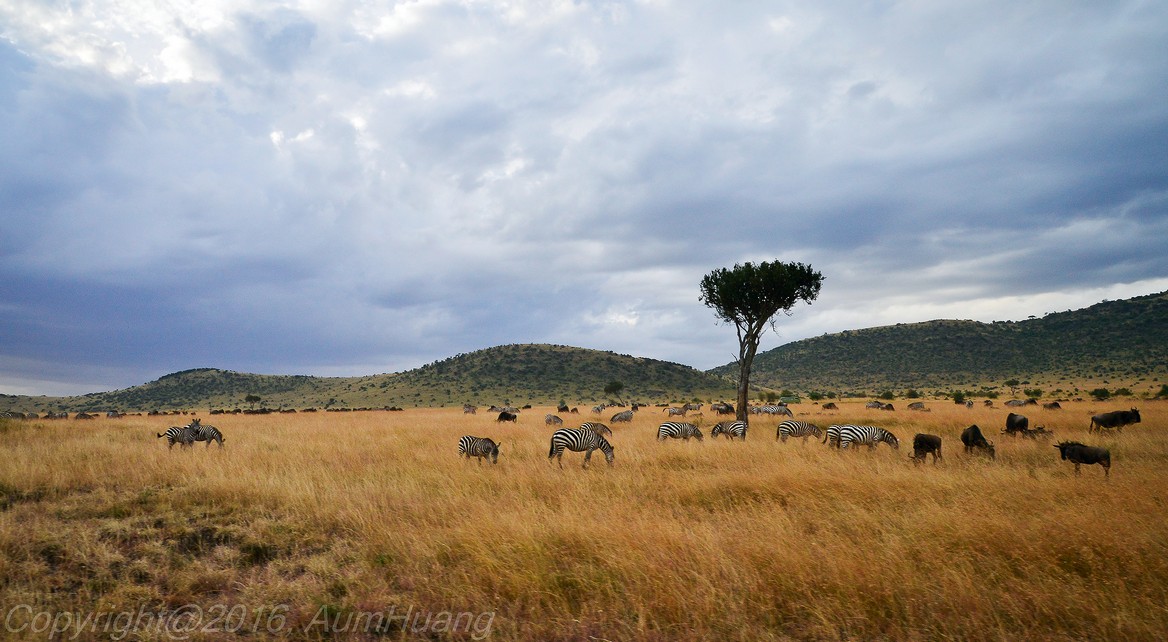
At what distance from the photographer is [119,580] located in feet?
21.7

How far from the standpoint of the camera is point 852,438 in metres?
18.8

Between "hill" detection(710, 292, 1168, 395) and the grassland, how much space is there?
8537cm

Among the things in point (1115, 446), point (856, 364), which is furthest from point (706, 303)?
point (856, 364)

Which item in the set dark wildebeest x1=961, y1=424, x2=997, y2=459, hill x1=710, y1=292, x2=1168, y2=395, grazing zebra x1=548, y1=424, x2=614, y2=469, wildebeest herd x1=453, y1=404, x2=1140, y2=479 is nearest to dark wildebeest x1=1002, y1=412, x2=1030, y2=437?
wildebeest herd x1=453, y1=404, x2=1140, y2=479

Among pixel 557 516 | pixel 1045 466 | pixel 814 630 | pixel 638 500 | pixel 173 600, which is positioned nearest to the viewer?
pixel 814 630

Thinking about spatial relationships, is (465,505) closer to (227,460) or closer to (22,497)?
(22,497)

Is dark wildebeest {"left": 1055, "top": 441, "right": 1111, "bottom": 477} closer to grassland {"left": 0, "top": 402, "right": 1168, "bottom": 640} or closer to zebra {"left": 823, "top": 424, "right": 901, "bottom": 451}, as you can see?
grassland {"left": 0, "top": 402, "right": 1168, "bottom": 640}

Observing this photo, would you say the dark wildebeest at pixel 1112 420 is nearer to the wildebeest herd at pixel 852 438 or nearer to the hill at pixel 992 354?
the wildebeest herd at pixel 852 438

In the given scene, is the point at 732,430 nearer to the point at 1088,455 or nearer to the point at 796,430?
the point at 796,430

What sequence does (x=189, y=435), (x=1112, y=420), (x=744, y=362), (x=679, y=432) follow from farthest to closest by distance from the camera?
(x=744, y=362)
(x=1112, y=420)
(x=679, y=432)
(x=189, y=435)

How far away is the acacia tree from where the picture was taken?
34.9 m

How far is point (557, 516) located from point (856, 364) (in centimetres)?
12061

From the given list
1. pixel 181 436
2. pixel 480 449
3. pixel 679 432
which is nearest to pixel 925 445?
pixel 679 432

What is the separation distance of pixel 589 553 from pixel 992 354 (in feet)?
414
